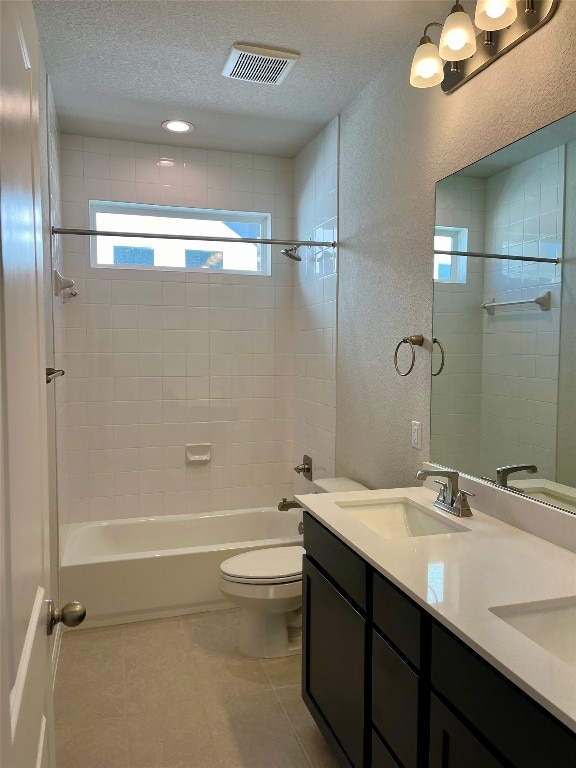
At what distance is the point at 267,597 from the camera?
250 cm

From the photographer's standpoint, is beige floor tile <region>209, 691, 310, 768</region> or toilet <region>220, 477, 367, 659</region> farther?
toilet <region>220, 477, 367, 659</region>

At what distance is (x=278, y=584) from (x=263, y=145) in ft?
8.73

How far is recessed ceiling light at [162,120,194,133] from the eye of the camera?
3.17 meters

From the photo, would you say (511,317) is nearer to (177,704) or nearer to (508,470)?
(508,470)

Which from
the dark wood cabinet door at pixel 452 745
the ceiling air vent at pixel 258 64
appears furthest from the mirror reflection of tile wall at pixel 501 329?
the ceiling air vent at pixel 258 64

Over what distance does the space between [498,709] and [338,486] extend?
181 centimetres

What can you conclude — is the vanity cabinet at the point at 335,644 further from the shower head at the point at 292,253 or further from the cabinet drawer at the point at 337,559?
the shower head at the point at 292,253

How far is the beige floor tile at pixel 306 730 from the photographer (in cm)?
194

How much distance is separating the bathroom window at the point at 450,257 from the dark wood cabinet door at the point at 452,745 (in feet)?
4.60

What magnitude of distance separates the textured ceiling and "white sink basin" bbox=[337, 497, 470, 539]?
6.06 feet

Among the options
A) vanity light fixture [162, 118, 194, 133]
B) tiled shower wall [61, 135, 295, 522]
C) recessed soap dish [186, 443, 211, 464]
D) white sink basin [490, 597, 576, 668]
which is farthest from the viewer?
recessed soap dish [186, 443, 211, 464]

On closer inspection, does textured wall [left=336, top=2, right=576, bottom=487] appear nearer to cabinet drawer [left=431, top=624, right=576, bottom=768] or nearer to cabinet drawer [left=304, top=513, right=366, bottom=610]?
cabinet drawer [left=304, top=513, right=366, bottom=610]

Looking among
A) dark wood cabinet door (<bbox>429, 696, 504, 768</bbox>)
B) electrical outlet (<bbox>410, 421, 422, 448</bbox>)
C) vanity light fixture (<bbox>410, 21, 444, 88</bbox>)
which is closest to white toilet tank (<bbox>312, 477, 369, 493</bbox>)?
electrical outlet (<bbox>410, 421, 422, 448</bbox>)

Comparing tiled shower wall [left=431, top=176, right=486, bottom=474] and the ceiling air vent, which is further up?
the ceiling air vent
